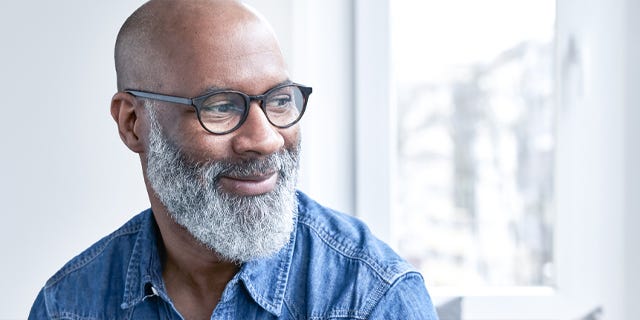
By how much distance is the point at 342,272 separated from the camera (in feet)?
4.09

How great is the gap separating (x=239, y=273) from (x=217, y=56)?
385 millimetres

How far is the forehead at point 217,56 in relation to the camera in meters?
1.21

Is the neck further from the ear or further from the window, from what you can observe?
the window

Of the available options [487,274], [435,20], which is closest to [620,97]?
[435,20]

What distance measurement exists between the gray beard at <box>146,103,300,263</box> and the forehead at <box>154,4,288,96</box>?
11 centimetres

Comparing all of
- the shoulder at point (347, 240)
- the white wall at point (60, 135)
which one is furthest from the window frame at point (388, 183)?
the shoulder at point (347, 240)

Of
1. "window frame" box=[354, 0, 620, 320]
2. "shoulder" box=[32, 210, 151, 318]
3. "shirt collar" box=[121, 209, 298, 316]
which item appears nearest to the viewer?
"shirt collar" box=[121, 209, 298, 316]

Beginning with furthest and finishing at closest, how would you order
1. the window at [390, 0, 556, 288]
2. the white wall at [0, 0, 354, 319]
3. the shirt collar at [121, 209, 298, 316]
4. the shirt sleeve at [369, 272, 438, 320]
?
the window at [390, 0, 556, 288] → the white wall at [0, 0, 354, 319] → the shirt collar at [121, 209, 298, 316] → the shirt sleeve at [369, 272, 438, 320]

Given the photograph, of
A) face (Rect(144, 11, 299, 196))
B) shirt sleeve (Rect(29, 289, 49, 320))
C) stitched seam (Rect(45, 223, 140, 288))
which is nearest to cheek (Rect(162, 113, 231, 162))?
face (Rect(144, 11, 299, 196))

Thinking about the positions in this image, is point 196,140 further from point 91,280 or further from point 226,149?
point 91,280

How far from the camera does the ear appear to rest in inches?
52.9

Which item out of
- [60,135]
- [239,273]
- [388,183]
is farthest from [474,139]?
[239,273]

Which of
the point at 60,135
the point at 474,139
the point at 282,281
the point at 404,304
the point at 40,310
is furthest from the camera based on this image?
the point at 474,139

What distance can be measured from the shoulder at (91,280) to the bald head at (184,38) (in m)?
0.33
